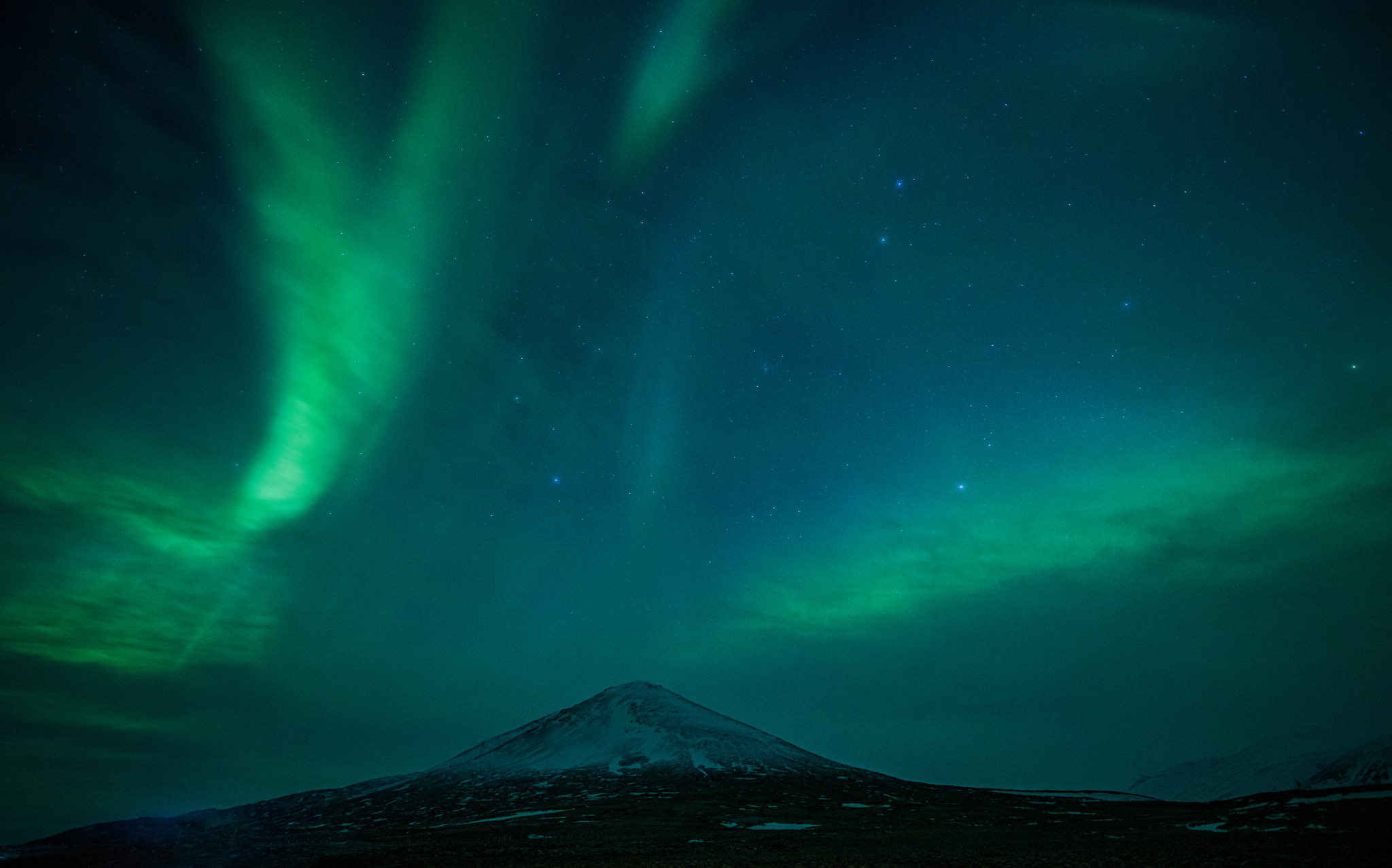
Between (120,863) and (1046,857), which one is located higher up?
(120,863)

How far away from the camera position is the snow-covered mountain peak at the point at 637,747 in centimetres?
13900

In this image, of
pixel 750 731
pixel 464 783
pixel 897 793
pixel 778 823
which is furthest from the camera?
pixel 750 731

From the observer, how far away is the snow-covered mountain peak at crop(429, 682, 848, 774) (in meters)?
139

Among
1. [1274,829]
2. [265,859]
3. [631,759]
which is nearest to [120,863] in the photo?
[265,859]

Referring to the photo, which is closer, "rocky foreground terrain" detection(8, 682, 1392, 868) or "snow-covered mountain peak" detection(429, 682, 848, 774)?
"rocky foreground terrain" detection(8, 682, 1392, 868)

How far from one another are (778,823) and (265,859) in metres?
44.1

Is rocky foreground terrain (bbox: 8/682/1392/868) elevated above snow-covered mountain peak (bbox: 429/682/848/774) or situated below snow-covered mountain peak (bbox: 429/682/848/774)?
below

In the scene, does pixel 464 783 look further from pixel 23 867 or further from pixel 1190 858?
pixel 1190 858

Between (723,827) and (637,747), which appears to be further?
(637,747)

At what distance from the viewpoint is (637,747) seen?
15450cm

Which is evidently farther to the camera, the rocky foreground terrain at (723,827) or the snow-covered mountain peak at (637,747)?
the snow-covered mountain peak at (637,747)

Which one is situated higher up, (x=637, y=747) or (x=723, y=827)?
(x=637, y=747)

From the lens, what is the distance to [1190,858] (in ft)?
100

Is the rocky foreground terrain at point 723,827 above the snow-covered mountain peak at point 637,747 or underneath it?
underneath
